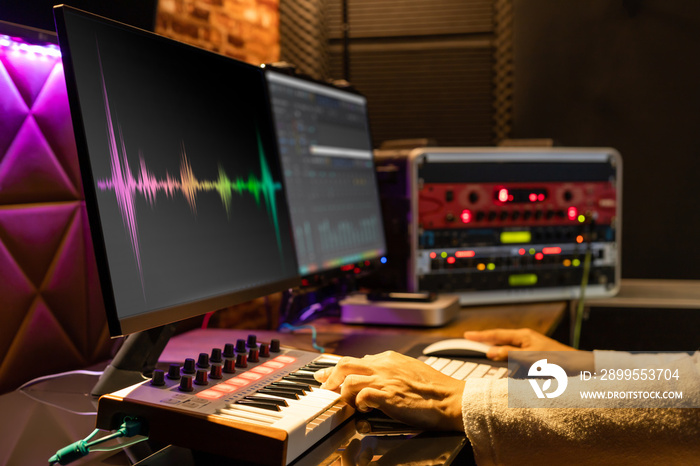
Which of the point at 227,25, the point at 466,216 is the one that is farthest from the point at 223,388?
the point at 227,25

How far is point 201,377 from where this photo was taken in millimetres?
745

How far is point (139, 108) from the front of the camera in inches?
31.7

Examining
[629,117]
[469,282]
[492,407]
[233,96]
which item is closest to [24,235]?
[233,96]

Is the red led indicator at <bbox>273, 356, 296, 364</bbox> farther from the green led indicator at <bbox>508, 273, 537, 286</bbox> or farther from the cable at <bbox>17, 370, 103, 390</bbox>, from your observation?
the green led indicator at <bbox>508, 273, 537, 286</bbox>

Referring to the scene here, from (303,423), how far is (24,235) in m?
0.68

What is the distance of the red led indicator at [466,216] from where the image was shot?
→ 1.80 metres

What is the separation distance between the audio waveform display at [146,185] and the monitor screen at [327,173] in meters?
0.29

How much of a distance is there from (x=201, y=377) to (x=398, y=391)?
0.25 m

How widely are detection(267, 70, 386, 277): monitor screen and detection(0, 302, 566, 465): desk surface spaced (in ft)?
0.57

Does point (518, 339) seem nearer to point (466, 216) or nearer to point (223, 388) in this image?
point (466, 216)

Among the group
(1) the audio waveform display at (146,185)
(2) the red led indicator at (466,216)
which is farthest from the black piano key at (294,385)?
(2) the red led indicator at (466,216)

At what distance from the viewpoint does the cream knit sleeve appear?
0.76m

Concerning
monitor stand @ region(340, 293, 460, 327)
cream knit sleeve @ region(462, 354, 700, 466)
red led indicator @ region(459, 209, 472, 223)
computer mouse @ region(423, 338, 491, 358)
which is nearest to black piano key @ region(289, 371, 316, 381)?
cream knit sleeve @ region(462, 354, 700, 466)

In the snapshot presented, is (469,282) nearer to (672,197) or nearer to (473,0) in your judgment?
(672,197)
